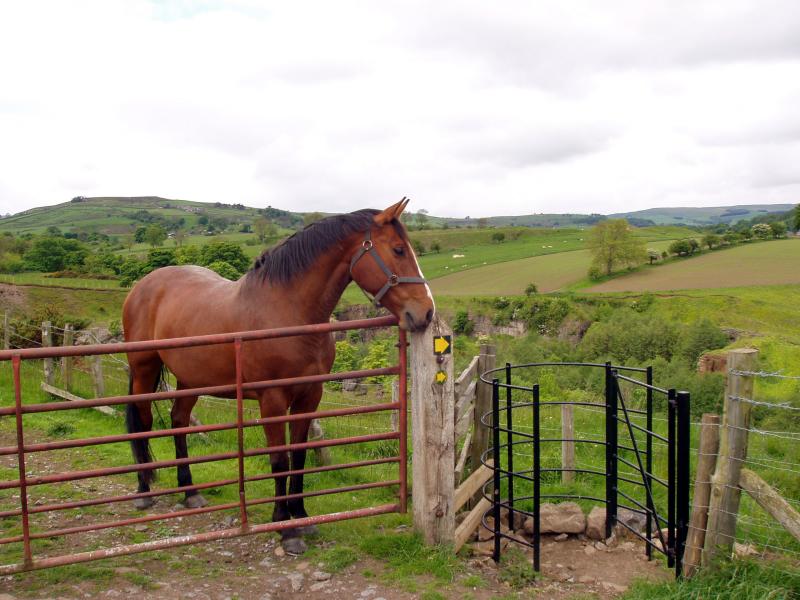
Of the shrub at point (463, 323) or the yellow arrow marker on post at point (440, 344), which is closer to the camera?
the yellow arrow marker on post at point (440, 344)

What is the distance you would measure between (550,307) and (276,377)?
2148 inches

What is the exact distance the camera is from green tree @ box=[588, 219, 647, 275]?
213ft

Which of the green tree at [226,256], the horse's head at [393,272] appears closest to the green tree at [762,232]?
→ the green tree at [226,256]

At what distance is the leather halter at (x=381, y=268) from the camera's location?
14.0 ft

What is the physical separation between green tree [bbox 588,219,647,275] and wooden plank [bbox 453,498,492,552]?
63.7 m

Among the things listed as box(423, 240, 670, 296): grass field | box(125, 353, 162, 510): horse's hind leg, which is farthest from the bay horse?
box(423, 240, 670, 296): grass field

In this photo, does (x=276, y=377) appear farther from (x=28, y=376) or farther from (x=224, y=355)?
(x=28, y=376)

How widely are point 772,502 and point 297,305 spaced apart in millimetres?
3468

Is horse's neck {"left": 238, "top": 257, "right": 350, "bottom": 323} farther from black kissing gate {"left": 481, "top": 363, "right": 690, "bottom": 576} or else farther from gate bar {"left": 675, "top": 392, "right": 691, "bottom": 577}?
gate bar {"left": 675, "top": 392, "right": 691, "bottom": 577}

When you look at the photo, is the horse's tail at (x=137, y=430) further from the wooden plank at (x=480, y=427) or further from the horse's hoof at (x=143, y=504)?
the wooden plank at (x=480, y=427)

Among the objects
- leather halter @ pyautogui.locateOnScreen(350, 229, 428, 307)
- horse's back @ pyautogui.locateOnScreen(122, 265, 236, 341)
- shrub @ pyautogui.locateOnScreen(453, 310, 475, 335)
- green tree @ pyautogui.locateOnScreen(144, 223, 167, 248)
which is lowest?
shrub @ pyautogui.locateOnScreen(453, 310, 475, 335)

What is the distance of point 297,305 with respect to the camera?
15.4 feet

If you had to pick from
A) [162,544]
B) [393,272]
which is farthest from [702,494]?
[162,544]

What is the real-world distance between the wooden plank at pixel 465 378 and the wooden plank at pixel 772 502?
219 cm
